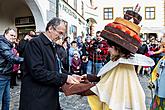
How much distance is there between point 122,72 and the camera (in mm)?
3223

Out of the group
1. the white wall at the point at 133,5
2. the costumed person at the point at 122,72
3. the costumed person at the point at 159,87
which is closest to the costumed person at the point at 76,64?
the costumed person at the point at 159,87

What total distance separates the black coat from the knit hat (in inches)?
25.8

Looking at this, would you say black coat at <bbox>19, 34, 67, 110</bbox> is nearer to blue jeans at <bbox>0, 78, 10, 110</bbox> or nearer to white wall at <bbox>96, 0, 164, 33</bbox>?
blue jeans at <bbox>0, 78, 10, 110</bbox>

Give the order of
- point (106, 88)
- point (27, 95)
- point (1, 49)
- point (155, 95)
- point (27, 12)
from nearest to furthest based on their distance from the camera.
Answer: point (106, 88)
point (27, 95)
point (155, 95)
point (1, 49)
point (27, 12)

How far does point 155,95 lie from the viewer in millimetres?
4500

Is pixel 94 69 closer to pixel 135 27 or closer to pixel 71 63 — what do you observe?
pixel 71 63

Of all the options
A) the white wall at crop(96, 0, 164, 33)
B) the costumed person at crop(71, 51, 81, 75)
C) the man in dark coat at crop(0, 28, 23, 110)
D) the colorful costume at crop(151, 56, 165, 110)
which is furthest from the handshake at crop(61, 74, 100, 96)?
the white wall at crop(96, 0, 164, 33)

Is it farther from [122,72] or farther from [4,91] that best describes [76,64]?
[122,72]

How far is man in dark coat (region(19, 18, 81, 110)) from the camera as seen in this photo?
3.32m

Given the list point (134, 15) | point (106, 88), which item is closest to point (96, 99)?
point (106, 88)

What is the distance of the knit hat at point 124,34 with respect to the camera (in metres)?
3.19

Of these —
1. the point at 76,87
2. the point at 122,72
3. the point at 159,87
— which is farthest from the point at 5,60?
the point at 122,72

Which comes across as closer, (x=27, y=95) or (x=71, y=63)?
(x=27, y=95)

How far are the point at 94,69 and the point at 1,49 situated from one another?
20.8 feet
